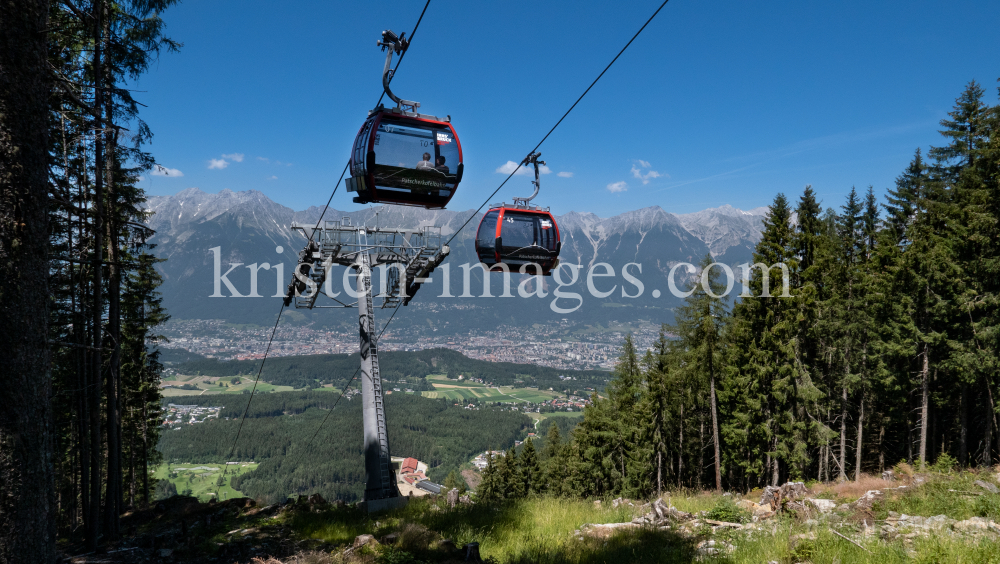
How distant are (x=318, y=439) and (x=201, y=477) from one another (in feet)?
73.3


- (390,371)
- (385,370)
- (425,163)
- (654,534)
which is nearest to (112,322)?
(425,163)

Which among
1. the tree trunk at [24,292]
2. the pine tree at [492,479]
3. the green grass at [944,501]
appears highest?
the tree trunk at [24,292]

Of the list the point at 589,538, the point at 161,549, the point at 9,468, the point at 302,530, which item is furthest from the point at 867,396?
the point at 9,468

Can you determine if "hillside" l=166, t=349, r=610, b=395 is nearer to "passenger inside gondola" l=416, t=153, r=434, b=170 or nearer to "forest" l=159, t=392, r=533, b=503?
"forest" l=159, t=392, r=533, b=503

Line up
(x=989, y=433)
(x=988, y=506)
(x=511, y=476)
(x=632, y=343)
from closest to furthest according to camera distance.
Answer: (x=988, y=506)
(x=989, y=433)
(x=632, y=343)
(x=511, y=476)

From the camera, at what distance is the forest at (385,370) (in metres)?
153

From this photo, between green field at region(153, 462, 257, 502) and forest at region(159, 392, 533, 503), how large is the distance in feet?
6.56

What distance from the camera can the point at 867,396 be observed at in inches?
840

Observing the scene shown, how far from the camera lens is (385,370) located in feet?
554

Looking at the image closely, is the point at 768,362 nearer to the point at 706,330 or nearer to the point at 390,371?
the point at 706,330

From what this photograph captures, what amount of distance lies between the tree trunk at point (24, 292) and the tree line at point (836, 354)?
17111 millimetres

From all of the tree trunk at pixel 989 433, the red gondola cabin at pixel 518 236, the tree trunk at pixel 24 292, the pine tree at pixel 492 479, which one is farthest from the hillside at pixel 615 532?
the pine tree at pixel 492 479

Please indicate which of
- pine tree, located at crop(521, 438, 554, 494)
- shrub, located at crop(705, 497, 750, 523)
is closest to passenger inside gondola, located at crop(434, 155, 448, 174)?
shrub, located at crop(705, 497, 750, 523)

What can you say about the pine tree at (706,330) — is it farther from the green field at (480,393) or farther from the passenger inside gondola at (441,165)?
the green field at (480,393)
